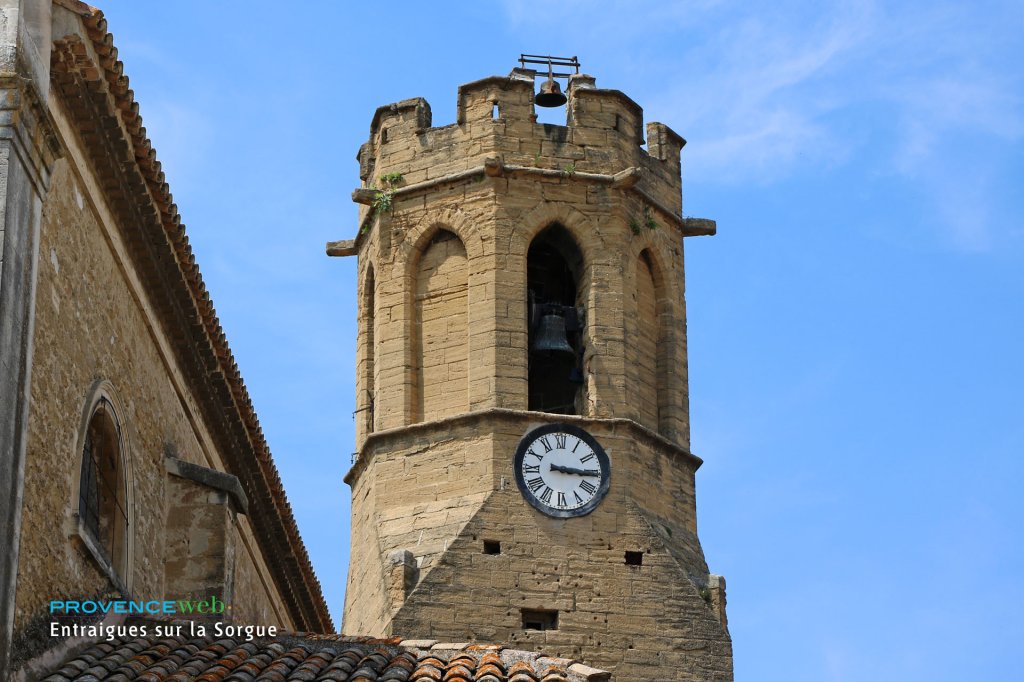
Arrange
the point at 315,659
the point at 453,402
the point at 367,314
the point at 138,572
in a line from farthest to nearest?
the point at 367,314, the point at 453,402, the point at 138,572, the point at 315,659

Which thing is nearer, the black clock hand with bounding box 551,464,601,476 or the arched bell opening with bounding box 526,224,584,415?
the black clock hand with bounding box 551,464,601,476

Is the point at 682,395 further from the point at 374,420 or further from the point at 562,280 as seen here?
the point at 374,420

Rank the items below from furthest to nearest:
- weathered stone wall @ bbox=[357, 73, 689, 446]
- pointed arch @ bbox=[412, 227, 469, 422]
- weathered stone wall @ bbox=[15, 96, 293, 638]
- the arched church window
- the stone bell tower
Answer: pointed arch @ bbox=[412, 227, 469, 422] < weathered stone wall @ bbox=[357, 73, 689, 446] < the stone bell tower < the arched church window < weathered stone wall @ bbox=[15, 96, 293, 638]

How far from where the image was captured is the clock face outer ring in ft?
76.7

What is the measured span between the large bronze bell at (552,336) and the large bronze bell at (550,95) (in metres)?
2.74

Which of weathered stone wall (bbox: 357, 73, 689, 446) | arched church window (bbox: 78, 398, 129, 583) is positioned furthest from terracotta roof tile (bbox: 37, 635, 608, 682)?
weathered stone wall (bbox: 357, 73, 689, 446)

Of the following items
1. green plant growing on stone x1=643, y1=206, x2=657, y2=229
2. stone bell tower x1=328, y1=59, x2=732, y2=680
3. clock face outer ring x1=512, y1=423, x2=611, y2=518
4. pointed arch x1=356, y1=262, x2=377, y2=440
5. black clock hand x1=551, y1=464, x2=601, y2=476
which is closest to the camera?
stone bell tower x1=328, y1=59, x2=732, y2=680

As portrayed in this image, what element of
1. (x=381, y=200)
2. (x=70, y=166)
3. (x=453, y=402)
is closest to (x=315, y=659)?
(x=70, y=166)

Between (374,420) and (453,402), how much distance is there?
1.13 m

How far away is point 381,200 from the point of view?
25.4m

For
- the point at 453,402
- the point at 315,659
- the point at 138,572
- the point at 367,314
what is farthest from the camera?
the point at 367,314

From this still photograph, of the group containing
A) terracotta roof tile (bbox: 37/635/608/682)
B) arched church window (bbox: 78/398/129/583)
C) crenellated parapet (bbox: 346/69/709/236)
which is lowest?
terracotta roof tile (bbox: 37/635/608/682)

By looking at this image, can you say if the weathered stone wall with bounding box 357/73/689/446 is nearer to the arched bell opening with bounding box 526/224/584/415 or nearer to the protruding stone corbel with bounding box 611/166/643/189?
the protruding stone corbel with bounding box 611/166/643/189

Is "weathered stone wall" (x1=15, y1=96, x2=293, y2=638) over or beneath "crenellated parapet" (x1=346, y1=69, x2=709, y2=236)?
beneath
